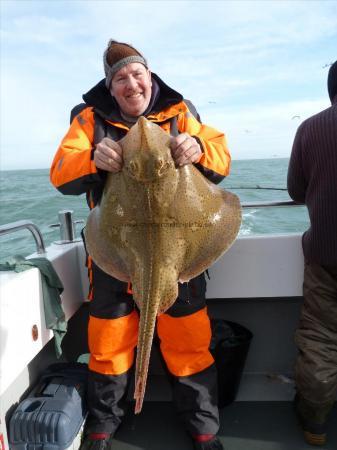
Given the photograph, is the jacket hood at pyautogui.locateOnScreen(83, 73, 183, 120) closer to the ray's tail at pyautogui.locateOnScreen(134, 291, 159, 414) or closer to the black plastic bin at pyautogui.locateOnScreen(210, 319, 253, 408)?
the ray's tail at pyautogui.locateOnScreen(134, 291, 159, 414)

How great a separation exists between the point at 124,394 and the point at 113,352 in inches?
15.0

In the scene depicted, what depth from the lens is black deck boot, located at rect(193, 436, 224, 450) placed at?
2.98 metres

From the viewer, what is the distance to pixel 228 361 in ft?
11.9

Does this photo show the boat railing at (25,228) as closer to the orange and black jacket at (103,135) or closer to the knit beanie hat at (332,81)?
the orange and black jacket at (103,135)


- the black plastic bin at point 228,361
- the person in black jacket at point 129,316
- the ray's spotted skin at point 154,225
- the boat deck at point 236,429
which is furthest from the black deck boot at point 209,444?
the ray's spotted skin at point 154,225

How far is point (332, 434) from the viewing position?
316 cm

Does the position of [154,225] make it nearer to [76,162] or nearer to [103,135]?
[76,162]

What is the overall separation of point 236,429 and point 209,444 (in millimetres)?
416

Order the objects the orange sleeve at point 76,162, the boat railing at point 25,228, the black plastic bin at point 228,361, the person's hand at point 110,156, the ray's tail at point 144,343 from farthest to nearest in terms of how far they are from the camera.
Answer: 1. the black plastic bin at point 228,361
2. the boat railing at point 25,228
3. the orange sleeve at point 76,162
4. the person's hand at point 110,156
5. the ray's tail at point 144,343

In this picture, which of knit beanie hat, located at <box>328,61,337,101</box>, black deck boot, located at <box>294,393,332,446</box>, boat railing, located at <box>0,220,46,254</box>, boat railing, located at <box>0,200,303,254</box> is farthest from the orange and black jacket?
black deck boot, located at <box>294,393,332,446</box>

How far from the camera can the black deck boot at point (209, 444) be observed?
2984 millimetres

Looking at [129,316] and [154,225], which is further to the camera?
[129,316]

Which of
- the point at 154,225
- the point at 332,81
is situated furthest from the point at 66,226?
the point at 332,81

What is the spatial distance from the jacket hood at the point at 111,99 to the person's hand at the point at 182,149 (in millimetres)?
960
